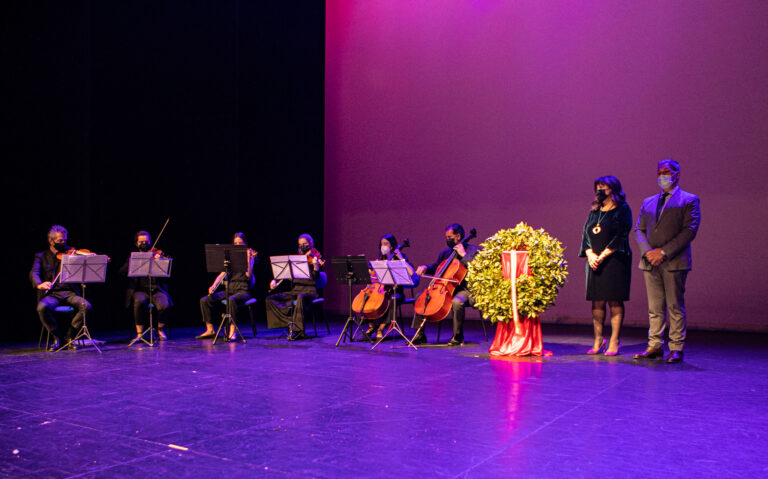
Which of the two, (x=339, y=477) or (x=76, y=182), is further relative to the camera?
(x=76, y=182)

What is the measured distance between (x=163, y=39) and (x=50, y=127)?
204 centimetres

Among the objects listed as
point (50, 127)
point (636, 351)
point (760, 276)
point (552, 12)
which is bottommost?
point (636, 351)

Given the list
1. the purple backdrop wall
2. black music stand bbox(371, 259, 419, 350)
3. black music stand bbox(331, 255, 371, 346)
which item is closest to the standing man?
black music stand bbox(371, 259, 419, 350)

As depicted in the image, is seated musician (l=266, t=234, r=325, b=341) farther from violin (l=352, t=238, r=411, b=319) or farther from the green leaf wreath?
the green leaf wreath

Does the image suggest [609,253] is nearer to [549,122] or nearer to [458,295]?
[458,295]

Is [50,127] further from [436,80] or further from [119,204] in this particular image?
[436,80]

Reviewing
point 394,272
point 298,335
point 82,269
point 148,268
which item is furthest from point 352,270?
point 82,269

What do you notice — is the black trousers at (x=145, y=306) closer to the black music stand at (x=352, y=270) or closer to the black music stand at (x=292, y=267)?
the black music stand at (x=292, y=267)

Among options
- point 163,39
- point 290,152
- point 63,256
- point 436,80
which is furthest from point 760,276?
point 163,39

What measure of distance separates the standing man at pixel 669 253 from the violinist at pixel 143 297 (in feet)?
16.5

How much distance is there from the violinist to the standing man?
504 cm

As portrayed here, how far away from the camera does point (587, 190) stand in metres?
8.37

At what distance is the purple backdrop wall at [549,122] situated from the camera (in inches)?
297

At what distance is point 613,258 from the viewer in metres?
5.47
